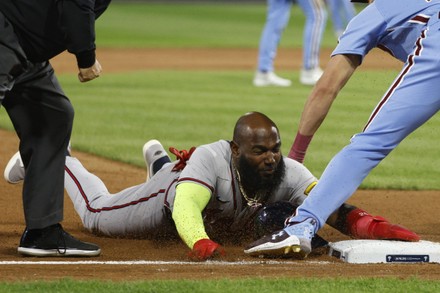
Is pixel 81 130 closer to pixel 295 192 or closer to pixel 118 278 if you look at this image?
pixel 295 192

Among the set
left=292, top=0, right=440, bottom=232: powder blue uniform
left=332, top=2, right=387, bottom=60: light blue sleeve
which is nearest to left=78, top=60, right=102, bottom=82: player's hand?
left=292, top=0, right=440, bottom=232: powder blue uniform

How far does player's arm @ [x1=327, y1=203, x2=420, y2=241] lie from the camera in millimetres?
5461

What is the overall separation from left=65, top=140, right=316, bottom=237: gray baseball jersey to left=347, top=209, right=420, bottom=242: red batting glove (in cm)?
30

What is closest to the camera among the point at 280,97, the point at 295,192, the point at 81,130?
the point at 295,192

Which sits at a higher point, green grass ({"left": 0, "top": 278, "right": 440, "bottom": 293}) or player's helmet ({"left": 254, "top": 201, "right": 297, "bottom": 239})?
player's helmet ({"left": 254, "top": 201, "right": 297, "bottom": 239})

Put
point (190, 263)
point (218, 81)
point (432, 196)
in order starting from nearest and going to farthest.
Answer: point (190, 263) → point (432, 196) → point (218, 81)

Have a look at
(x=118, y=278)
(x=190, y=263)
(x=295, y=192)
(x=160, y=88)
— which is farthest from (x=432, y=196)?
(x=160, y=88)

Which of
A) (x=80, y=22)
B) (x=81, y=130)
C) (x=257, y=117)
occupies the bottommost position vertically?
(x=81, y=130)

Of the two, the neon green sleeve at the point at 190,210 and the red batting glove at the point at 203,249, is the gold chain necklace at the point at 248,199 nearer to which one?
the neon green sleeve at the point at 190,210

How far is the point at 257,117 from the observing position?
536 cm

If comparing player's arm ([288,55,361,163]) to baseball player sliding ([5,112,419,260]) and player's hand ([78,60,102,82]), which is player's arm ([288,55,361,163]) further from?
player's hand ([78,60,102,82])

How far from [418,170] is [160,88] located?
596 centimetres

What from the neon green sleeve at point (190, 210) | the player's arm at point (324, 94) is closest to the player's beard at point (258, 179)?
the neon green sleeve at point (190, 210)

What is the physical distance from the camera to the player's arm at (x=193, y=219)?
5.04 meters
